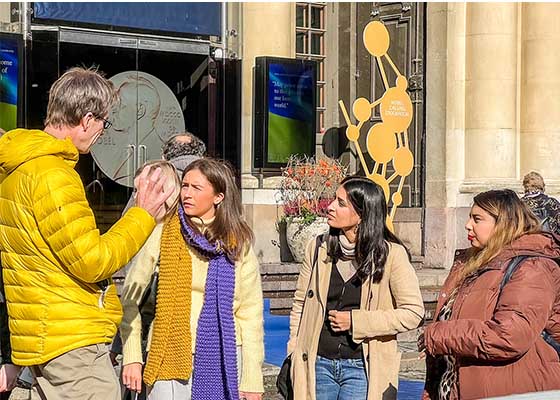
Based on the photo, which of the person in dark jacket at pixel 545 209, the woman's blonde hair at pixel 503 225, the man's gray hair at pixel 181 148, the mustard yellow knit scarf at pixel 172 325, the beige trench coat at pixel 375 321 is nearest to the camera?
the woman's blonde hair at pixel 503 225

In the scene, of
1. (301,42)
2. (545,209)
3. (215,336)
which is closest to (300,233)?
(301,42)

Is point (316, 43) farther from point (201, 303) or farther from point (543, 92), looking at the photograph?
point (201, 303)

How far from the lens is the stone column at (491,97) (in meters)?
17.2

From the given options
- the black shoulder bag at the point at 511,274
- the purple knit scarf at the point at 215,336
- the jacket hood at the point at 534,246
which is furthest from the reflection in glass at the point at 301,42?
the black shoulder bag at the point at 511,274

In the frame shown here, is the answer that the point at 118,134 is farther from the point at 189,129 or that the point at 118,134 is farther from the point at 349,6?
the point at 349,6

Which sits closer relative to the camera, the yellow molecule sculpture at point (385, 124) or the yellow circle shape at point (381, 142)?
the yellow molecule sculpture at point (385, 124)

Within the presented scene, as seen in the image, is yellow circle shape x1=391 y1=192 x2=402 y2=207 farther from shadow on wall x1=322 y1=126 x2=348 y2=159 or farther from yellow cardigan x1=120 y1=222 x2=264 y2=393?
yellow cardigan x1=120 y1=222 x2=264 y2=393

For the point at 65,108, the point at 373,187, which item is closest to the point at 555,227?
the point at 373,187

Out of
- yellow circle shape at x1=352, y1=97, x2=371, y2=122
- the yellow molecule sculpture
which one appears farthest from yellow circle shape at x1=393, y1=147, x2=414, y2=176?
yellow circle shape at x1=352, y1=97, x2=371, y2=122

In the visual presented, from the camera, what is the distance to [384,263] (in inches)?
224

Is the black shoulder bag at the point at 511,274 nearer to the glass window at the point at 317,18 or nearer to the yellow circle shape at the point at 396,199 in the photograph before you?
the yellow circle shape at the point at 396,199

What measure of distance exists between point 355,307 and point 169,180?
1354 mm

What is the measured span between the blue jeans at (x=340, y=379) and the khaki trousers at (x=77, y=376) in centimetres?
151

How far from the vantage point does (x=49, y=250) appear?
420 cm
